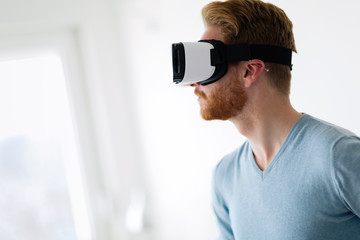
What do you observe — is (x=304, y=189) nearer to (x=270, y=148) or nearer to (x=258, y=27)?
(x=270, y=148)

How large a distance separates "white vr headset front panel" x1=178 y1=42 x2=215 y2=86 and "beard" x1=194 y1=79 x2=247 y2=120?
0.20 ft

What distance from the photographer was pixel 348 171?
2.88 feet

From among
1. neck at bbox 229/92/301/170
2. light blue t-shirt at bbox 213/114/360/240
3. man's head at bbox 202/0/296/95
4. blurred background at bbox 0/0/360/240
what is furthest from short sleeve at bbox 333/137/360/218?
blurred background at bbox 0/0/360/240

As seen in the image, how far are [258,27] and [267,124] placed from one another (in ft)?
0.89

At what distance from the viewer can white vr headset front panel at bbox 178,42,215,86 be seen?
115cm

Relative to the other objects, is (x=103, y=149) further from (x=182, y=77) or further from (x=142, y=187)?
(x=182, y=77)

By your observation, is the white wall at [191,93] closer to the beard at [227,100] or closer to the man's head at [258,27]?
the man's head at [258,27]

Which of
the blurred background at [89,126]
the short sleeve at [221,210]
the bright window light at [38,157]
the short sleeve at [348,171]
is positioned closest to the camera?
the short sleeve at [348,171]

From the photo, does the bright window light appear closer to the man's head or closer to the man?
the man

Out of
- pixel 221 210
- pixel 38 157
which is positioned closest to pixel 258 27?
pixel 221 210

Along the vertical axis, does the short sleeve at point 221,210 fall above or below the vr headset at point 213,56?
below

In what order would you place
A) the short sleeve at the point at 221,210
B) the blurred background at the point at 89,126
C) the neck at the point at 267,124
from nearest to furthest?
the neck at the point at 267,124 → the short sleeve at the point at 221,210 → the blurred background at the point at 89,126

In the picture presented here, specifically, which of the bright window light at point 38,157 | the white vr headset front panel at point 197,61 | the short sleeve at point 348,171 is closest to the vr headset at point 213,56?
the white vr headset front panel at point 197,61

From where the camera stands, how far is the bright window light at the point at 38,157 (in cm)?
294
